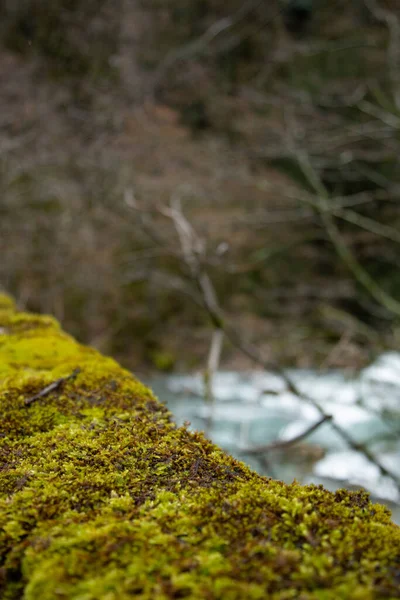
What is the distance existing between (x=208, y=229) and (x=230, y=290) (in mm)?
2112

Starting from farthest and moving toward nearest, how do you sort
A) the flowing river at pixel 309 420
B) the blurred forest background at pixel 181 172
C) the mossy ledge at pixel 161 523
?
the blurred forest background at pixel 181 172 → the flowing river at pixel 309 420 → the mossy ledge at pixel 161 523

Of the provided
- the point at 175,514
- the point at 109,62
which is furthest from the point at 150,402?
the point at 109,62

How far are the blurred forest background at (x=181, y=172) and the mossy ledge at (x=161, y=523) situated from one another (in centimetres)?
974

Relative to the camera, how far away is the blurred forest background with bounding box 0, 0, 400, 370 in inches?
506

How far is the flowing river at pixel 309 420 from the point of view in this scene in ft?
19.9

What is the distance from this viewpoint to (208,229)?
597 inches

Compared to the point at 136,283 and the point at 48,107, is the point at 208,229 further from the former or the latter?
the point at 48,107

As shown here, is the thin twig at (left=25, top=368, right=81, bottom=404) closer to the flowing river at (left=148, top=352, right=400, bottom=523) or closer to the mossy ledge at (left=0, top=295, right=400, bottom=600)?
the mossy ledge at (left=0, top=295, right=400, bottom=600)

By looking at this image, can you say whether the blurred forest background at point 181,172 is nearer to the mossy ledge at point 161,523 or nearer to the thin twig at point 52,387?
the thin twig at point 52,387

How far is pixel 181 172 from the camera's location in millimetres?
16766

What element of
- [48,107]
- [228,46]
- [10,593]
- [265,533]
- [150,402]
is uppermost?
[228,46]

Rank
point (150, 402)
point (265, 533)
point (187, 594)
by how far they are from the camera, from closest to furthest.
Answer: point (187, 594) < point (265, 533) < point (150, 402)

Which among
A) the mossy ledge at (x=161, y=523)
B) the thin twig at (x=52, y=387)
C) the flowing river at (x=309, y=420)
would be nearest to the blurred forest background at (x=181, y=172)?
the flowing river at (x=309, y=420)

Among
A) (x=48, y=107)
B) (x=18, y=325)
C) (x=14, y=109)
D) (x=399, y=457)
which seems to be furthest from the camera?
(x=48, y=107)
